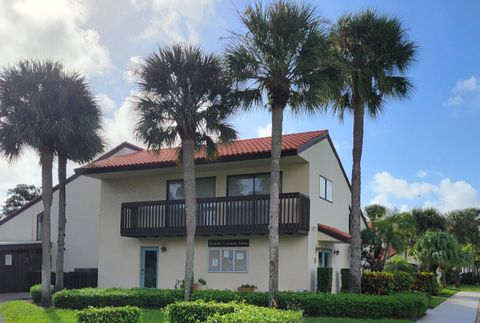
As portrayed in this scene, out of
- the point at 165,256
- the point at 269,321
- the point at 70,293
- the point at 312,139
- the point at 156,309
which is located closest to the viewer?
the point at 269,321

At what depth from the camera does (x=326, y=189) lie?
23.4 m

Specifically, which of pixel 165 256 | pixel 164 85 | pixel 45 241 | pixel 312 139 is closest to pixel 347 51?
pixel 312 139

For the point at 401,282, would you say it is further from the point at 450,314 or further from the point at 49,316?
the point at 49,316

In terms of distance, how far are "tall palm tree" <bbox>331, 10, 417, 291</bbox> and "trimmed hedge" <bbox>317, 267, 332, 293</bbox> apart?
1123 millimetres

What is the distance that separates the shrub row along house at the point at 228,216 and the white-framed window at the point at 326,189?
1.8 inches

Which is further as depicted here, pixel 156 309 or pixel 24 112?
pixel 24 112

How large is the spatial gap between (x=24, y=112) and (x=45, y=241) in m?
4.92

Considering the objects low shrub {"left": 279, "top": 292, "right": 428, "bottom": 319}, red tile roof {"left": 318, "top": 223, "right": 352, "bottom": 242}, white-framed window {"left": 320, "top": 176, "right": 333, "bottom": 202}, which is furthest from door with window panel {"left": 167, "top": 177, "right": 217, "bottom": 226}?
low shrub {"left": 279, "top": 292, "right": 428, "bottom": 319}

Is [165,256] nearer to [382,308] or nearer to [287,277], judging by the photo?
[287,277]

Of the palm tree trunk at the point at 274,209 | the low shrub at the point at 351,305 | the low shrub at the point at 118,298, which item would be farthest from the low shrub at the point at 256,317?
the low shrub at the point at 118,298

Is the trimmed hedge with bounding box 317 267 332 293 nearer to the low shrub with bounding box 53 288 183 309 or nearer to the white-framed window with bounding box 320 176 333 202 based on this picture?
the white-framed window with bounding box 320 176 333 202

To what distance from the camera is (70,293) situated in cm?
1916

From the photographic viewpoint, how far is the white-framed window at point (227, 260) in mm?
21359

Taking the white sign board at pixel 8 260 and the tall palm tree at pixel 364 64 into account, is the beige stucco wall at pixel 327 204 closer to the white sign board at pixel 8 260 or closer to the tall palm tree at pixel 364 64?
the tall palm tree at pixel 364 64
